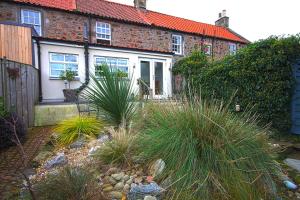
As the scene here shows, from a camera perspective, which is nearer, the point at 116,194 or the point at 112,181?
the point at 116,194

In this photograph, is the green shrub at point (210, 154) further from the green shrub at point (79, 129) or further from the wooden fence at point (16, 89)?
the wooden fence at point (16, 89)

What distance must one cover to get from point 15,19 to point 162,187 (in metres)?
11.9

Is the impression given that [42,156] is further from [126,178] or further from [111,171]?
[126,178]

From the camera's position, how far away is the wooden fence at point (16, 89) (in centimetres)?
555

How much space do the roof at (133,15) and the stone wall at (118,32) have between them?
0.36 m

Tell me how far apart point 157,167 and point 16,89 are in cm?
485

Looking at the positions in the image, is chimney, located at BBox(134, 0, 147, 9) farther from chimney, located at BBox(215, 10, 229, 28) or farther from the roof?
chimney, located at BBox(215, 10, 229, 28)

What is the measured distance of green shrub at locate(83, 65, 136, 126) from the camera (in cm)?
438

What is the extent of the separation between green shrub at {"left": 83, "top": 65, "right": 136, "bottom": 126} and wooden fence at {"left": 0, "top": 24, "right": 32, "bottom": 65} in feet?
16.4

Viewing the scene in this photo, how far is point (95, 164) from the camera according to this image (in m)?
3.12

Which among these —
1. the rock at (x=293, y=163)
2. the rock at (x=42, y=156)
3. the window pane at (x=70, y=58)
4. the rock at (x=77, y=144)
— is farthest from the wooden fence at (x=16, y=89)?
the rock at (x=293, y=163)

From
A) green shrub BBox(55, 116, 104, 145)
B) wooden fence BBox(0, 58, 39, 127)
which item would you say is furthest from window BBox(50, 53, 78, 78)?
green shrub BBox(55, 116, 104, 145)

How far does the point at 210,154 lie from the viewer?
8.66ft

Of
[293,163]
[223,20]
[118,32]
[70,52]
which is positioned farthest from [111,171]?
[223,20]
